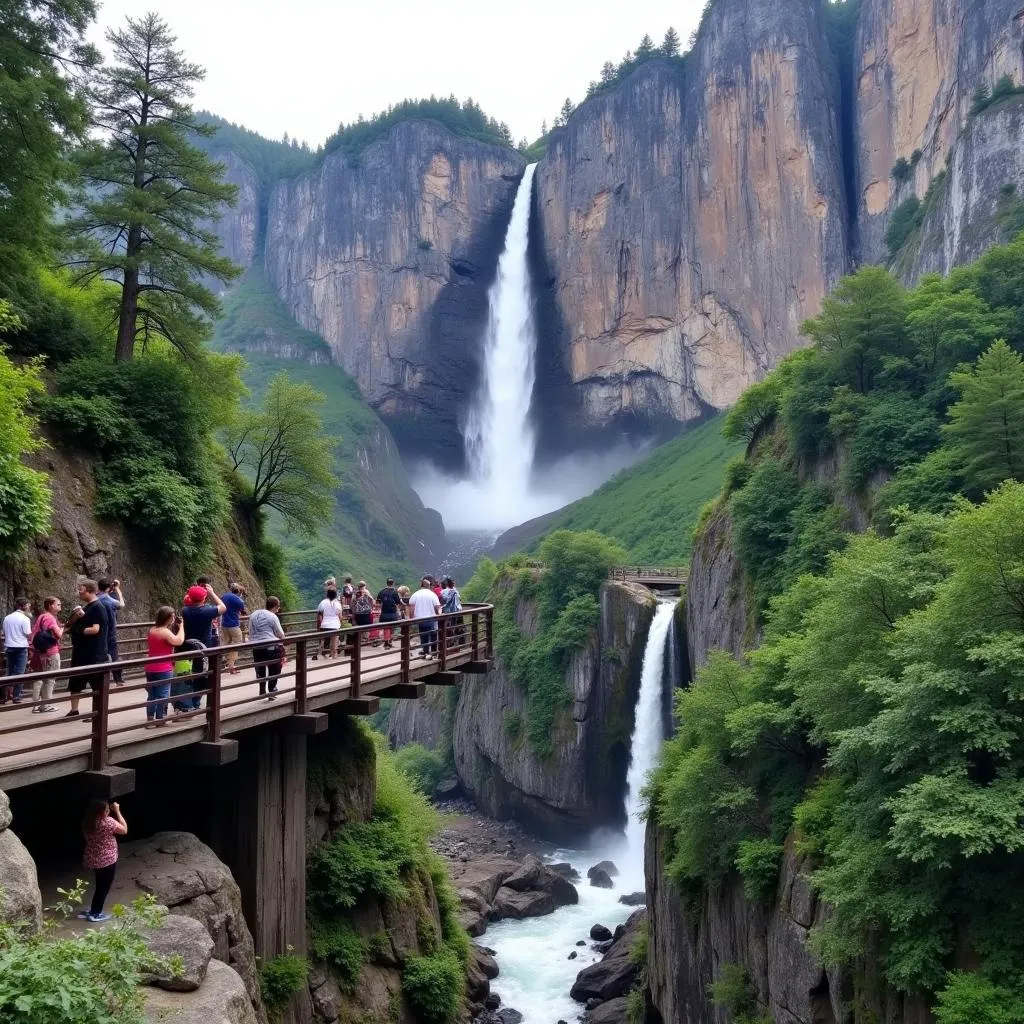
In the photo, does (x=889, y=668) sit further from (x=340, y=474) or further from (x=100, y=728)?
(x=340, y=474)

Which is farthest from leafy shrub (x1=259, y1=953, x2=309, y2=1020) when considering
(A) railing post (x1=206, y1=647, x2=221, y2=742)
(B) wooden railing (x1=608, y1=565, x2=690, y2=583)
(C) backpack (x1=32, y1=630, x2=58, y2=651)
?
(B) wooden railing (x1=608, y1=565, x2=690, y2=583)

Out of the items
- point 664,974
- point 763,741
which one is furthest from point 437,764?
point 763,741

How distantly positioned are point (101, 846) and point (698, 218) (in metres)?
85.4

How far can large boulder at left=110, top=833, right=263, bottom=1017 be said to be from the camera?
369 inches

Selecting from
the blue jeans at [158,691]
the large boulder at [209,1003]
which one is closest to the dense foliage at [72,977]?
the large boulder at [209,1003]

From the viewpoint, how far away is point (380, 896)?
14.0 m

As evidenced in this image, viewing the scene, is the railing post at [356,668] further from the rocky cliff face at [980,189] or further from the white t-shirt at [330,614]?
the rocky cliff face at [980,189]

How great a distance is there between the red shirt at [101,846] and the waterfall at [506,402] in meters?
88.2

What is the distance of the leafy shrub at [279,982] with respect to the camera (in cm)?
1123

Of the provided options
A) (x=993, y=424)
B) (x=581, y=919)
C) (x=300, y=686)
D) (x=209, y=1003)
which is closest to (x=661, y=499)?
(x=581, y=919)

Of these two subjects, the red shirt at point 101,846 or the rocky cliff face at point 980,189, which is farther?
the rocky cliff face at point 980,189

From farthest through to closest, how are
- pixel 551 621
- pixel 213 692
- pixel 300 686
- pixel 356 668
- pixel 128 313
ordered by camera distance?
pixel 551 621 → pixel 128 313 → pixel 356 668 → pixel 300 686 → pixel 213 692

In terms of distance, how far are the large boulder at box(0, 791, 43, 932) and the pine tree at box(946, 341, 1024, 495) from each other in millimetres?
20893

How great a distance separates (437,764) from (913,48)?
206 feet
